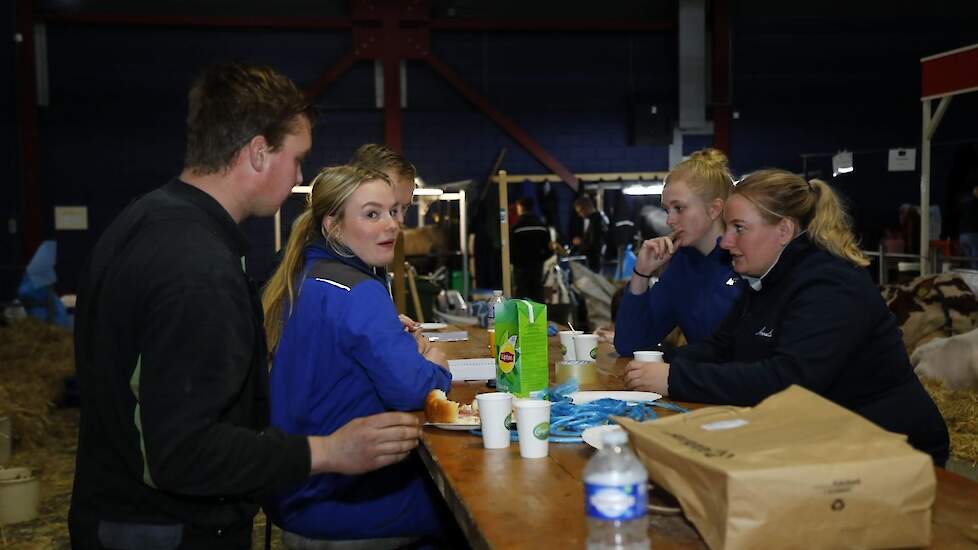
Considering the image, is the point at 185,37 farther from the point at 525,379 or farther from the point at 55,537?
the point at 525,379

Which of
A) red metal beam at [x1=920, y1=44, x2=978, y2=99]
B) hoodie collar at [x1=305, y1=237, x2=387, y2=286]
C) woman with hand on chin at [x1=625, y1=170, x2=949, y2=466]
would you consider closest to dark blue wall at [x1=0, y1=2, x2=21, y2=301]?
red metal beam at [x1=920, y1=44, x2=978, y2=99]

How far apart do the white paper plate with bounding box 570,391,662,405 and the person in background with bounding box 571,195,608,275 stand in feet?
33.3

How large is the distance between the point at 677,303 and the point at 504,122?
10528mm

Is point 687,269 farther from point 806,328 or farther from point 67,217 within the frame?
point 67,217

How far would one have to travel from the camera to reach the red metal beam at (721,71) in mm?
14117

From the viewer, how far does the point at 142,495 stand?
176 centimetres

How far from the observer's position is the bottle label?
1302 mm

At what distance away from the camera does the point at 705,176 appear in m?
3.54

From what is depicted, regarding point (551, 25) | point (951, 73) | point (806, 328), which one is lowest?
point (806, 328)

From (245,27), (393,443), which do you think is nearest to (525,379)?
(393,443)

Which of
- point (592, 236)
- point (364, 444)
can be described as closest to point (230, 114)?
point (364, 444)

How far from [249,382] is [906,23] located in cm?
1463

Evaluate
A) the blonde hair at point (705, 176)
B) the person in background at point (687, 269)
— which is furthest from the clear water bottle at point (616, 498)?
the blonde hair at point (705, 176)

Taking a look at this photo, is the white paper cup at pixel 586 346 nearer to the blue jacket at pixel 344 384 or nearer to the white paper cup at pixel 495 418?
the blue jacket at pixel 344 384
